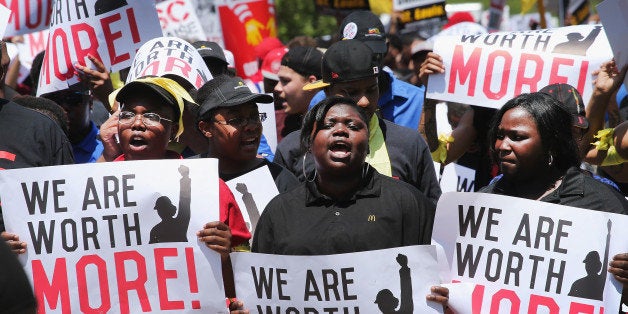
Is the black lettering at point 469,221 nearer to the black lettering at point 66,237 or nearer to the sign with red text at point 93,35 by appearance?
the black lettering at point 66,237

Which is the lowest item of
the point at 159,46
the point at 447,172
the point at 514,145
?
the point at 447,172

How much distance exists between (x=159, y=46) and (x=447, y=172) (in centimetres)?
217

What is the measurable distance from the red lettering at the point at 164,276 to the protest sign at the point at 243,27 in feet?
21.0

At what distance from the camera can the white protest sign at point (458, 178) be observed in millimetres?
7398

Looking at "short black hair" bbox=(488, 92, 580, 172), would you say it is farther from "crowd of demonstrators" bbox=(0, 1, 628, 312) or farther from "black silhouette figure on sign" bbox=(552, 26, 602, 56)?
"black silhouette figure on sign" bbox=(552, 26, 602, 56)

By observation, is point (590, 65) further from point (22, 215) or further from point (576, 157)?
point (22, 215)

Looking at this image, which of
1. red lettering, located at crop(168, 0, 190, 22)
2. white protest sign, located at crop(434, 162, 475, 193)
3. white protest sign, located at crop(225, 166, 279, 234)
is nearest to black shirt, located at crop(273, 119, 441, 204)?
white protest sign, located at crop(225, 166, 279, 234)

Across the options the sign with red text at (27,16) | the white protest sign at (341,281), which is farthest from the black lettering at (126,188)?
the sign with red text at (27,16)

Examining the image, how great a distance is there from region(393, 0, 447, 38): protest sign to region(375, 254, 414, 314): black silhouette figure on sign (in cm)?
719

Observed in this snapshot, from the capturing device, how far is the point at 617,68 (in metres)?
5.59

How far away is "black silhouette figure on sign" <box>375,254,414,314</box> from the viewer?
15.1ft

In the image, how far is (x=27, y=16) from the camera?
8430mm

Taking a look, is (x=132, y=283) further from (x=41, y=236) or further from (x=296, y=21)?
(x=296, y=21)

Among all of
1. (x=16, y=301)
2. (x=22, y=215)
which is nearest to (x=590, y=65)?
(x=22, y=215)
